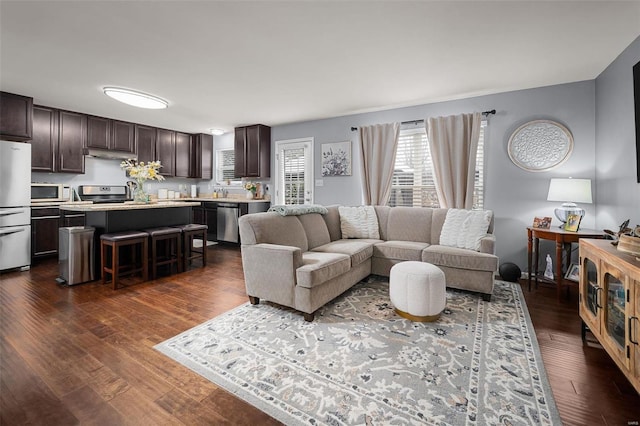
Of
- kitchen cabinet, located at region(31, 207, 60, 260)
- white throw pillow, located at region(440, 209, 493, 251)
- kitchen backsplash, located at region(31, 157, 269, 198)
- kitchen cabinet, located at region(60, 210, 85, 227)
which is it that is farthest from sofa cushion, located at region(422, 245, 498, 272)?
kitchen cabinet, located at region(31, 207, 60, 260)

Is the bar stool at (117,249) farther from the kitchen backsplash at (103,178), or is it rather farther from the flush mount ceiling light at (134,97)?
the kitchen backsplash at (103,178)

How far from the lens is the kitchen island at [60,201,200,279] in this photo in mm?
3418

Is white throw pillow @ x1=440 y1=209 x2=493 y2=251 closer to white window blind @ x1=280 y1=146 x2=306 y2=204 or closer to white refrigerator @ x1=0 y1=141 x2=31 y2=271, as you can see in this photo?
white window blind @ x1=280 y1=146 x2=306 y2=204

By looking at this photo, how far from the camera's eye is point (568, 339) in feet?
7.07

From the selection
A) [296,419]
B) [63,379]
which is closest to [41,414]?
[63,379]

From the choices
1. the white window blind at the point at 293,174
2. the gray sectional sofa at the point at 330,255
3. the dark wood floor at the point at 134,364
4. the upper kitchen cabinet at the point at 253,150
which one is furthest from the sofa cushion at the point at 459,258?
the upper kitchen cabinet at the point at 253,150

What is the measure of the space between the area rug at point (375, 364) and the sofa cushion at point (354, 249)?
1.76 feet

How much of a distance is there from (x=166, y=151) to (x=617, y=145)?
741cm

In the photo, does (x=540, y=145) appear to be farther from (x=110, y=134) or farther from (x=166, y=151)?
(x=110, y=134)

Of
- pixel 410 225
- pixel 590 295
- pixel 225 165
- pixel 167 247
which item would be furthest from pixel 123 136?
pixel 590 295

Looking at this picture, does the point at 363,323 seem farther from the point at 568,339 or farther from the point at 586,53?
the point at 586,53

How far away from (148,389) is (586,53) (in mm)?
4569

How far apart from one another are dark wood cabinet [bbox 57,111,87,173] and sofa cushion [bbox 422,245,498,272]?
5900 mm

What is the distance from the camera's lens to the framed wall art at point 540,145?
3.52 meters
